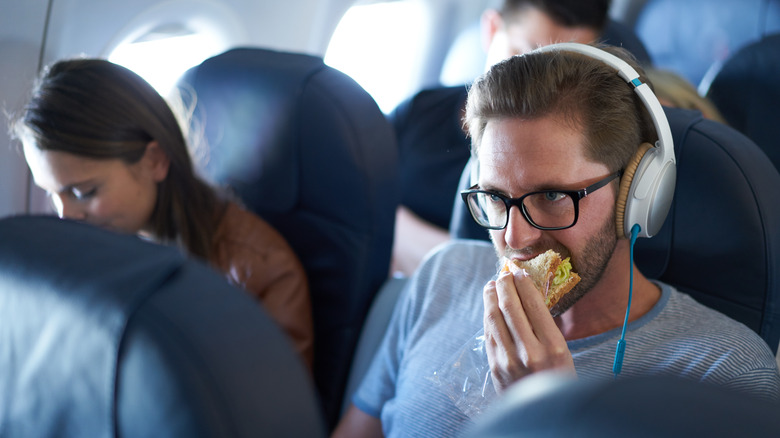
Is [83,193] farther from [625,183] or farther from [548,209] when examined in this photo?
[625,183]

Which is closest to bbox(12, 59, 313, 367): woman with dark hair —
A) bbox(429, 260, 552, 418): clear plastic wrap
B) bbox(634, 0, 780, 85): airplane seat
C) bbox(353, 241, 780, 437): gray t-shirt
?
bbox(353, 241, 780, 437): gray t-shirt

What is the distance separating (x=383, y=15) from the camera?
13.3 feet

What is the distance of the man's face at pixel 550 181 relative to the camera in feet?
3.99

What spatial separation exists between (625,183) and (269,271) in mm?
1014

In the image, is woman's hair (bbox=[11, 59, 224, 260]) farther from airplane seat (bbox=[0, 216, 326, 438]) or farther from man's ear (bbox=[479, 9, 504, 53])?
man's ear (bbox=[479, 9, 504, 53])

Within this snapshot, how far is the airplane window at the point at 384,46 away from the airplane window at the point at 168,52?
3.53 ft

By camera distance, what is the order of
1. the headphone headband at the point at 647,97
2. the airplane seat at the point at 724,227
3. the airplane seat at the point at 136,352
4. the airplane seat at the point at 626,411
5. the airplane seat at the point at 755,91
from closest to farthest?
the airplane seat at the point at 626,411 → the airplane seat at the point at 136,352 → the headphone headband at the point at 647,97 → the airplane seat at the point at 724,227 → the airplane seat at the point at 755,91

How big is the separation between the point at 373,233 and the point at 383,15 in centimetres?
262

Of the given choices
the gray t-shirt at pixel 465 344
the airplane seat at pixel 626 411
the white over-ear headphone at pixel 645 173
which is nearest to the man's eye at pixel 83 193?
the gray t-shirt at pixel 465 344

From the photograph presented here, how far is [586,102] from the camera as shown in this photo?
123 cm

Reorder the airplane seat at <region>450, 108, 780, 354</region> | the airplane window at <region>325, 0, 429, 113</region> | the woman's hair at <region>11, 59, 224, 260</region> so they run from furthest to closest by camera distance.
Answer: the airplane window at <region>325, 0, 429, 113</region> → the woman's hair at <region>11, 59, 224, 260</region> → the airplane seat at <region>450, 108, 780, 354</region>

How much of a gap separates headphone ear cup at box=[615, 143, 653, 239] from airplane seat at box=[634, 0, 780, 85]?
305 cm

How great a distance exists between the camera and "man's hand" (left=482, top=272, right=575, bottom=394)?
105 cm

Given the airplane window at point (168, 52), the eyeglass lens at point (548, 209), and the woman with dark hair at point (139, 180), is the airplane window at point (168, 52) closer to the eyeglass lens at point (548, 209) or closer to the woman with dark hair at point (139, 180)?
the woman with dark hair at point (139, 180)
